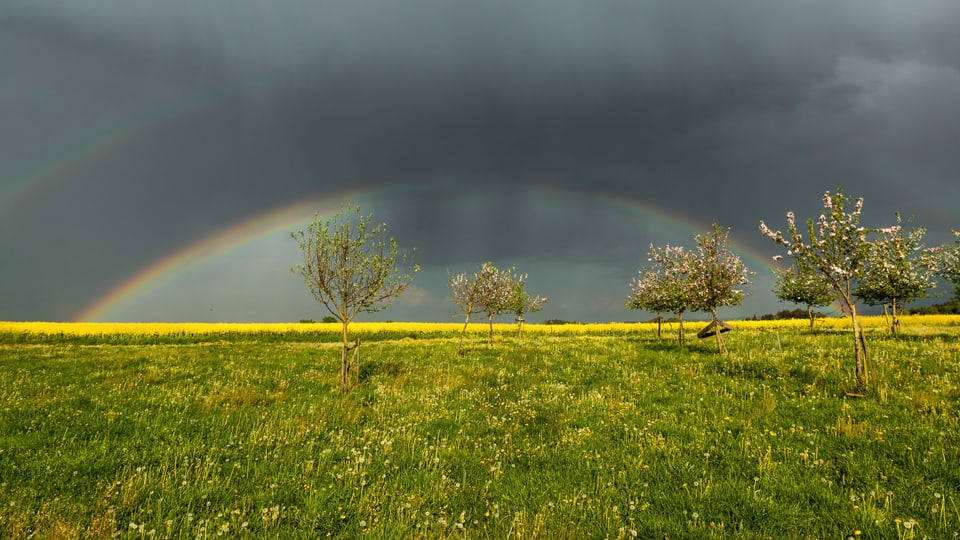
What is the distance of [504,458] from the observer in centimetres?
871

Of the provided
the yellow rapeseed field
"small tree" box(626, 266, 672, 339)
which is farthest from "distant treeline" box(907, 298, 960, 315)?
"small tree" box(626, 266, 672, 339)

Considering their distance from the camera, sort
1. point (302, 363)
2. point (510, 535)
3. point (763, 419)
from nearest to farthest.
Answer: point (510, 535), point (763, 419), point (302, 363)

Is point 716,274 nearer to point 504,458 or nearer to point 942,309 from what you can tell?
point 504,458

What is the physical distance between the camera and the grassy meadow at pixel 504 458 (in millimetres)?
5996

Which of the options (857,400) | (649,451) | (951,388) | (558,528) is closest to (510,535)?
(558,528)

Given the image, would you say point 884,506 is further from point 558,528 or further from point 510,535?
point 510,535

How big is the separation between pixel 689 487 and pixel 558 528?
8.90 ft

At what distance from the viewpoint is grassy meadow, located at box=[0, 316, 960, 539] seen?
19.7 ft

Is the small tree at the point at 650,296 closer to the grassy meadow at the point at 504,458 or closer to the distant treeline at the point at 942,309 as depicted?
the grassy meadow at the point at 504,458

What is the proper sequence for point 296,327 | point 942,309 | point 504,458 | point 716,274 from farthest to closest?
point 942,309 → point 296,327 → point 716,274 → point 504,458

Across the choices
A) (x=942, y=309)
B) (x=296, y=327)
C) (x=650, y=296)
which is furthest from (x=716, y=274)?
(x=942, y=309)

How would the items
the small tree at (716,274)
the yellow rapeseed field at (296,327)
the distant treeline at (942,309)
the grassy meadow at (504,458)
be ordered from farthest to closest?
1. the distant treeline at (942,309)
2. the yellow rapeseed field at (296,327)
3. the small tree at (716,274)
4. the grassy meadow at (504,458)

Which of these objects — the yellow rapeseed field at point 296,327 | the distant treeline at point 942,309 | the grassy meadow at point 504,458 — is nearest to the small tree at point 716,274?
the grassy meadow at point 504,458

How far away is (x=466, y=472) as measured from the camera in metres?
8.01
